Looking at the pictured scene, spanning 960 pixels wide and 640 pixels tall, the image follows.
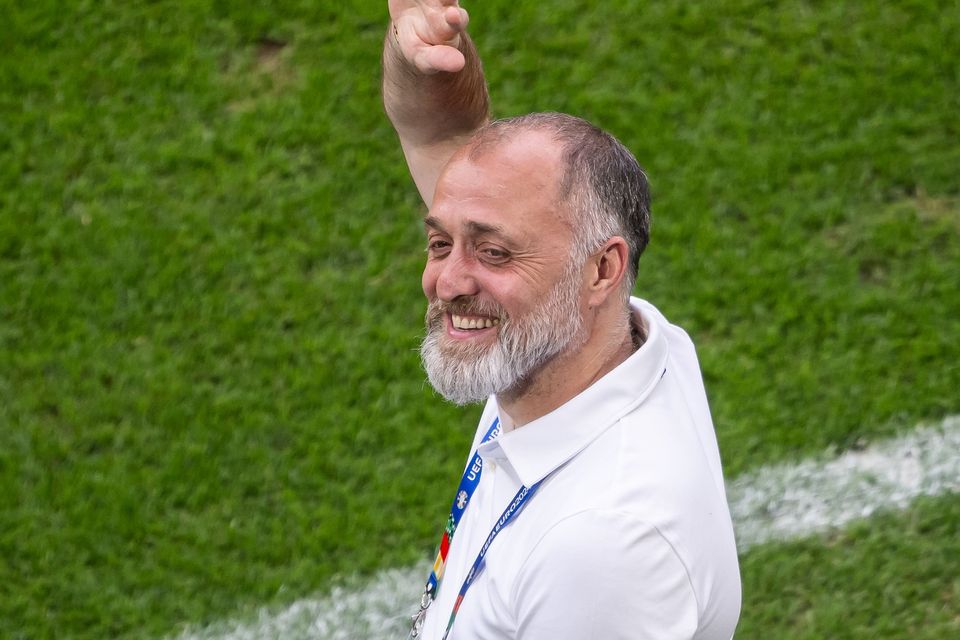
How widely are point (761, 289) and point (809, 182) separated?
1.90ft

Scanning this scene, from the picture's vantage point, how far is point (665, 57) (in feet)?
17.6

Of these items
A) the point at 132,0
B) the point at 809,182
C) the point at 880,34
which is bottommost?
the point at 809,182

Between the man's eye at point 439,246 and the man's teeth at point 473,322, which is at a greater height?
the man's eye at point 439,246

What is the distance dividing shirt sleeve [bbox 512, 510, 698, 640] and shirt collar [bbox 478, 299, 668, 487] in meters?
0.24

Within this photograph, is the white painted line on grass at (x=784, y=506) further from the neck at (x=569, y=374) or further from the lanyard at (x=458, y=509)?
the neck at (x=569, y=374)

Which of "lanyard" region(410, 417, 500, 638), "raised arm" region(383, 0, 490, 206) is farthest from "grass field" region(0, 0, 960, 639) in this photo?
"raised arm" region(383, 0, 490, 206)

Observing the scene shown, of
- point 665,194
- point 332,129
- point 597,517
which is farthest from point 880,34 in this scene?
point 597,517

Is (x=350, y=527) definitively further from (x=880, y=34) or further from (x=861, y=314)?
(x=880, y=34)

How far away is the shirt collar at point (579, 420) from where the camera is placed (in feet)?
7.97

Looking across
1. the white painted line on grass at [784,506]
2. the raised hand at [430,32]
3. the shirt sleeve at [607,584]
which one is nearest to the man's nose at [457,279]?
the raised hand at [430,32]

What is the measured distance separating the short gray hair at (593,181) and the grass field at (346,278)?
187cm

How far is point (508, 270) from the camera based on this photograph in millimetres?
2521

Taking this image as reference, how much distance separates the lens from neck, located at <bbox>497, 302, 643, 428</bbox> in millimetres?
2559

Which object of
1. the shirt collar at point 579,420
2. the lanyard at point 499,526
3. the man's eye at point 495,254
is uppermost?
the man's eye at point 495,254
